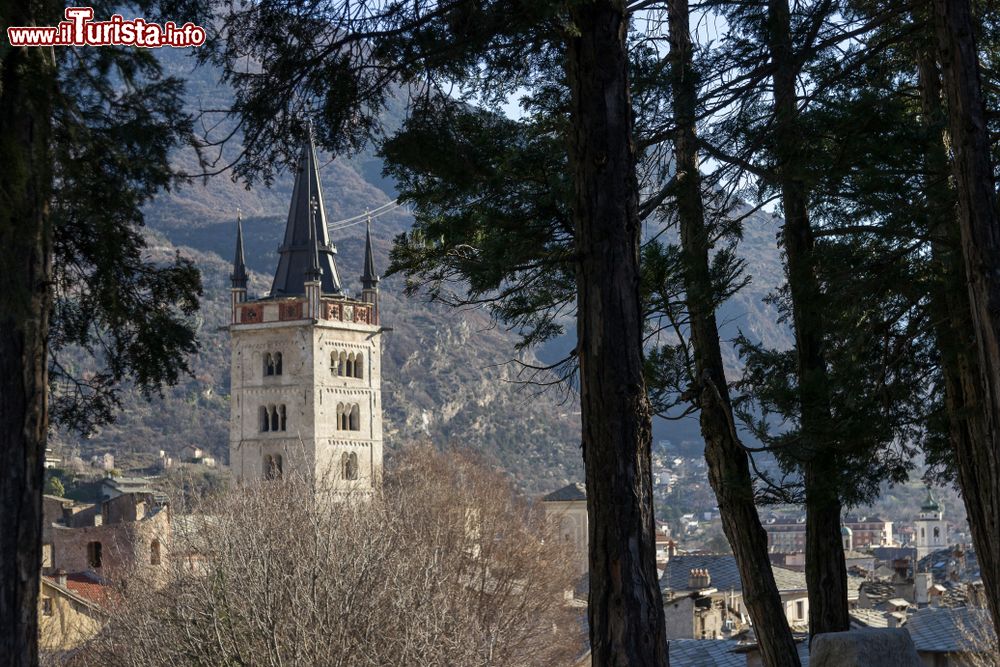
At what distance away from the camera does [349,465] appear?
3374 inches

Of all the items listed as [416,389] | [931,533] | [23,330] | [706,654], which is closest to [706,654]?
[706,654]

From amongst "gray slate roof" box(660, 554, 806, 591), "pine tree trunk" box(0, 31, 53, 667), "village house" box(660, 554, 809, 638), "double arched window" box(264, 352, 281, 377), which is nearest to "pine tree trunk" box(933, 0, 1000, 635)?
"pine tree trunk" box(0, 31, 53, 667)

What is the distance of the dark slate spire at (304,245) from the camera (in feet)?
270

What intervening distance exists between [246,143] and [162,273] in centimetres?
117

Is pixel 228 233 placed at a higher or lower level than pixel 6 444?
higher

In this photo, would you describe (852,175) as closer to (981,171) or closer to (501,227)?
(981,171)

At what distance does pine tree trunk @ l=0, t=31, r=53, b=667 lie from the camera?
8.05 metres

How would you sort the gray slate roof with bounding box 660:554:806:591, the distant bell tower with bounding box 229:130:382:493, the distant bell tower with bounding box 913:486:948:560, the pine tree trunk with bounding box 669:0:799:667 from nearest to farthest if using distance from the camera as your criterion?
the pine tree trunk with bounding box 669:0:799:667 < the gray slate roof with bounding box 660:554:806:591 < the distant bell tower with bounding box 229:130:382:493 < the distant bell tower with bounding box 913:486:948:560

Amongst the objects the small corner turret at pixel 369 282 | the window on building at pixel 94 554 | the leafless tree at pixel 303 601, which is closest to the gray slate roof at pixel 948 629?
the leafless tree at pixel 303 601

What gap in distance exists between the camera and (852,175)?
1126 centimetres

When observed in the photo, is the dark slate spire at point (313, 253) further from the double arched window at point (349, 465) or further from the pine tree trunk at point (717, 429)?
the pine tree trunk at point (717, 429)

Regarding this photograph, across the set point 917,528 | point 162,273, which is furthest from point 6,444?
point 917,528

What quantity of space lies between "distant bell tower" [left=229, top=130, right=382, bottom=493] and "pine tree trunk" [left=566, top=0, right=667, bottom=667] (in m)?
76.8

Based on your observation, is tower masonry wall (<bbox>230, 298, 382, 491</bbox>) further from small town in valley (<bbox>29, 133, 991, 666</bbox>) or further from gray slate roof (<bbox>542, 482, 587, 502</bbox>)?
gray slate roof (<bbox>542, 482, 587, 502</bbox>)
